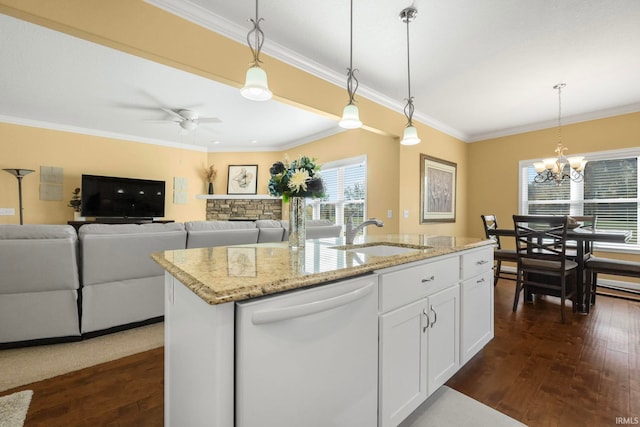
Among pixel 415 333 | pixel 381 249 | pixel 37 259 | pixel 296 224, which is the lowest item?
pixel 415 333

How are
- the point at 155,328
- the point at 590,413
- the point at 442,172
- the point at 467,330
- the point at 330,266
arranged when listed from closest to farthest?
the point at 330,266
the point at 590,413
the point at 467,330
the point at 155,328
the point at 442,172

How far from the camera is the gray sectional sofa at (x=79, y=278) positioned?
2.05 metres

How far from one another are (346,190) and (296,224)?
11.9ft

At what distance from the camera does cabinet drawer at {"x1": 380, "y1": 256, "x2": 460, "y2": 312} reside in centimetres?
120

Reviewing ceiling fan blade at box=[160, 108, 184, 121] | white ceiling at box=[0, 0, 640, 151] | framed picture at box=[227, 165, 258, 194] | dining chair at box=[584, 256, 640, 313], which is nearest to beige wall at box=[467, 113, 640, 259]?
white ceiling at box=[0, 0, 640, 151]

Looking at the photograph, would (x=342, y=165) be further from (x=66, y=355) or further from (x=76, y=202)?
(x=76, y=202)

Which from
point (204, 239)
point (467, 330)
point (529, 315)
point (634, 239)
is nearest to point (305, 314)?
point (467, 330)

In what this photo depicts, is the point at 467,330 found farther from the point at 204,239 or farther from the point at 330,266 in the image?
the point at 204,239

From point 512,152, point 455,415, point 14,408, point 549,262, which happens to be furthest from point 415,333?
point 512,152

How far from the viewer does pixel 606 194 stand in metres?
3.92

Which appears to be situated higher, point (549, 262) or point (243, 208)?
point (243, 208)

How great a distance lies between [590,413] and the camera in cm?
148

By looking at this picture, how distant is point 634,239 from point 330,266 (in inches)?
196

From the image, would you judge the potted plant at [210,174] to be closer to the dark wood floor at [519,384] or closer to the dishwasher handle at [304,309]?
the dark wood floor at [519,384]
